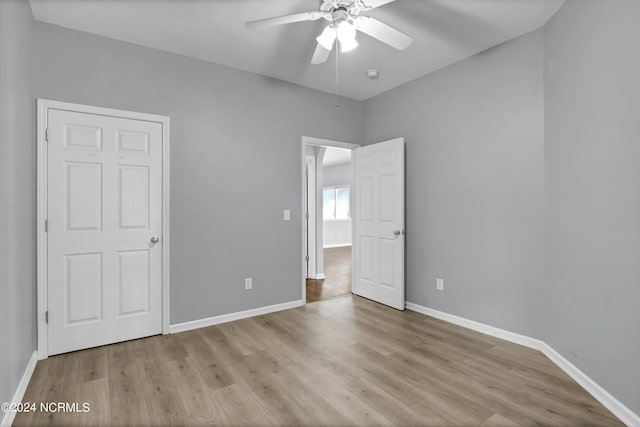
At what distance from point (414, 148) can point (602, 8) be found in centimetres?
191

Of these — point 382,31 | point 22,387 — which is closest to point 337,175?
point 382,31

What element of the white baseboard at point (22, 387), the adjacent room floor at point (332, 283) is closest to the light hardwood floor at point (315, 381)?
the white baseboard at point (22, 387)

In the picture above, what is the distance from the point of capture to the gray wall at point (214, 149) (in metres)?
2.65

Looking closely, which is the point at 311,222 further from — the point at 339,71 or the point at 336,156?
the point at 336,156

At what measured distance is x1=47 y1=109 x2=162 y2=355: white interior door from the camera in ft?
8.32

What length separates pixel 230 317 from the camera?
3318mm

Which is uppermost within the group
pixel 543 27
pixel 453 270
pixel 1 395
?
pixel 543 27

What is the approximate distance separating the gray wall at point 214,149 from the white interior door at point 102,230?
0.56 feet

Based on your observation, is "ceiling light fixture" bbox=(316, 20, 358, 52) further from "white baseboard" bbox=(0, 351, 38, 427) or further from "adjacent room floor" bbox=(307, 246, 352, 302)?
"adjacent room floor" bbox=(307, 246, 352, 302)

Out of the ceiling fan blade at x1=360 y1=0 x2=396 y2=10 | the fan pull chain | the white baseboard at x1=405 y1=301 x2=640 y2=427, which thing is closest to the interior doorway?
the fan pull chain

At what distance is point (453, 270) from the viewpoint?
3.27m

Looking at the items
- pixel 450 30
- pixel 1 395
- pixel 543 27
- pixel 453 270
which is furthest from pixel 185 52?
pixel 453 270

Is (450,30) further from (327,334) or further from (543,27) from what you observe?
(327,334)

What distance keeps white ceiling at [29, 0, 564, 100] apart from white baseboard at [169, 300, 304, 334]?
102 inches
